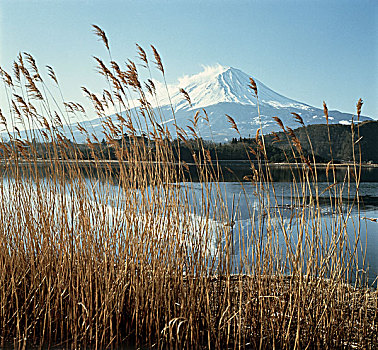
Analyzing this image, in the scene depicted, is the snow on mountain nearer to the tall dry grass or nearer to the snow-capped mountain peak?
the snow-capped mountain peak

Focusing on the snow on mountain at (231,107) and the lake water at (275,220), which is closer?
the lake water at (275,220)

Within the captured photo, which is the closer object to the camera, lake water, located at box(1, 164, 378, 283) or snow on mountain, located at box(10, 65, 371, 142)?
lake water, located at box(1, 164, 378, 283)

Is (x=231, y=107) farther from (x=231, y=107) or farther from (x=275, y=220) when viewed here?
(x=275, y=220)

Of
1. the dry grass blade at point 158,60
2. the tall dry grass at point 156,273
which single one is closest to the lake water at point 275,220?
the tall dry grass at point 156,273

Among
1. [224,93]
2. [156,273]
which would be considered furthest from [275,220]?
[224,93]

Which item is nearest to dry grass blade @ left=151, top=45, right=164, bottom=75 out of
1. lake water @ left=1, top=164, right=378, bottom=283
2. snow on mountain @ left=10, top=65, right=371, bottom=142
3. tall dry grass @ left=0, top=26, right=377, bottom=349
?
tall dry grass @ left=0, top=26, right=377, bottom=349

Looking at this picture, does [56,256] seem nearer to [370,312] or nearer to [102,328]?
[102,328]

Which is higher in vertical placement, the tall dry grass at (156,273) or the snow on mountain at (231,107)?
the snow on mountain at (231,107)

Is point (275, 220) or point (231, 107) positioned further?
point (231, 107)

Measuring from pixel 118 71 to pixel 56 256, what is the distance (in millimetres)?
1191

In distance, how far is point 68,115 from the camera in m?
2.75

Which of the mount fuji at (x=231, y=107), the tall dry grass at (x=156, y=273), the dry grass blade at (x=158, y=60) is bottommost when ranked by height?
the tall dry grass at (x=156, y=273)

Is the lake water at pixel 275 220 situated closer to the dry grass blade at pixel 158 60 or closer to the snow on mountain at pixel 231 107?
the dry grass blade at pixel 158 60

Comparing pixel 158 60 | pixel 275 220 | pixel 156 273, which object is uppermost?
pixel 158 60
